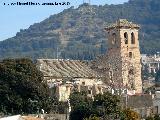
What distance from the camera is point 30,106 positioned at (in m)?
45.6

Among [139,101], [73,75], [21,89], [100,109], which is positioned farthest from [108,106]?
[73,75]

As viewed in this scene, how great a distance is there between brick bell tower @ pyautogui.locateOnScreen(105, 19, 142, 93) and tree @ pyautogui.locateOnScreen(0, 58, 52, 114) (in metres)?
25.4

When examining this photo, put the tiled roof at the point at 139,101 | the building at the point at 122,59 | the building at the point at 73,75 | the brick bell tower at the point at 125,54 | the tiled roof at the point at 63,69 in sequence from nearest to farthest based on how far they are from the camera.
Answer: the tiled roof at the point at 139,101
the building at the point at 73,75
the tiled roof at the point at 63,69
the building at the point at 122,59
the brick bell tower at the point at 125,54

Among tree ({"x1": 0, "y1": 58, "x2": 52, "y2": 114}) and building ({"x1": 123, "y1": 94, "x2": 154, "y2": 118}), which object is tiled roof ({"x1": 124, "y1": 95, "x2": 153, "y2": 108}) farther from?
tree ({"x1": 0, "y1": 58, "x2": 52, "y2": 114})

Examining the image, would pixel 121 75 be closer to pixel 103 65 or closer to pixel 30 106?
pixel 103 65

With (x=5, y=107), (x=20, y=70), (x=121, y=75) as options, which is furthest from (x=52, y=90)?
(x=121, y=75)

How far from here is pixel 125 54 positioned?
76562 millimetres

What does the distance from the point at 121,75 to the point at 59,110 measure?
83.1 feet

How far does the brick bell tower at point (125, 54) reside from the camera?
74.2 metres

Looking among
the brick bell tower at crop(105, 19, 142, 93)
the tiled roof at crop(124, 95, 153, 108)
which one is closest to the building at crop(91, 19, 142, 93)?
the brick bell tower at crop(105, 19, 142, 93)

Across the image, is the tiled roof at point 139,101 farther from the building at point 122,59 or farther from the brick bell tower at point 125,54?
the brick bell tower at point 125,54

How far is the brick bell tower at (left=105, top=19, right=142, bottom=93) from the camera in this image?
74.2 metres

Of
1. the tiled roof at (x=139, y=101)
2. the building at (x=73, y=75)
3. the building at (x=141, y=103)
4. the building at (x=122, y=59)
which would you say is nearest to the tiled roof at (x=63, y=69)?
the building at (x=73, y=75)

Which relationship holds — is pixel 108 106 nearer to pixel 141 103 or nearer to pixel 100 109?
pixel 100 109
